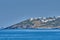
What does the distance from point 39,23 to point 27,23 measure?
104 inches

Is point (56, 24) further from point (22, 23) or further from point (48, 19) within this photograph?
point (22, 23)

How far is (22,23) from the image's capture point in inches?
2785

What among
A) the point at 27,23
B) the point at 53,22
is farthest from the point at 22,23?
the point at 53,22

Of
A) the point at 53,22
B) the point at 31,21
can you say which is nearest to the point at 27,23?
the point at 31,21

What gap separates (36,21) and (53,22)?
3.47 metres

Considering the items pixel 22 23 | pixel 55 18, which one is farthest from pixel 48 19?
pixel 22 23

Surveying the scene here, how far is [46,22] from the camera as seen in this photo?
Result: 67625mm

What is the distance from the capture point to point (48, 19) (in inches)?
2712

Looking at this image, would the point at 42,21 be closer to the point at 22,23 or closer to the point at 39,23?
the point at 39,23

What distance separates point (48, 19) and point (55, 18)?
147 cm

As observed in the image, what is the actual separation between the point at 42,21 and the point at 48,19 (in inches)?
72.5

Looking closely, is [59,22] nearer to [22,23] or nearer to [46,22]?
[46,22]

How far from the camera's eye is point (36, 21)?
67.3 meters

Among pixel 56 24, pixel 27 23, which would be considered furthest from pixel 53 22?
pixel 27 23
